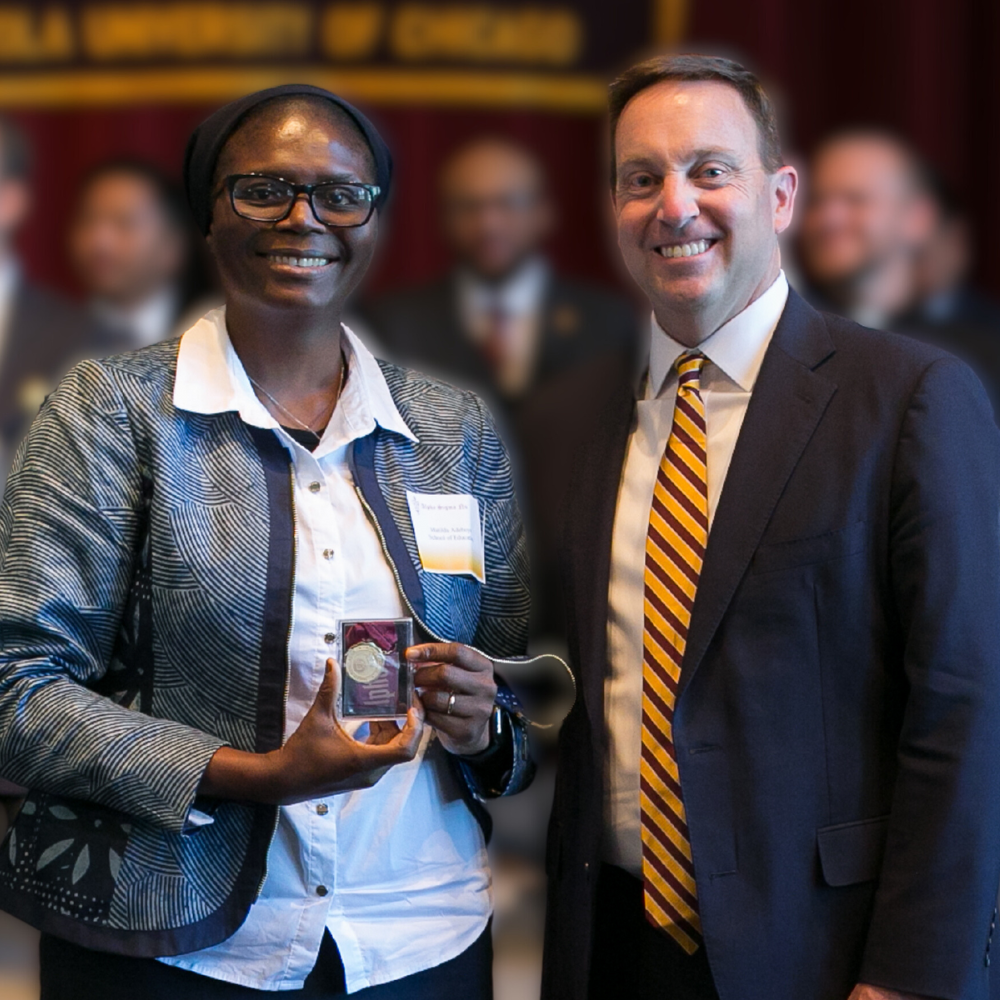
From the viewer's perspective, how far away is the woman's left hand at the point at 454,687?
1.64m

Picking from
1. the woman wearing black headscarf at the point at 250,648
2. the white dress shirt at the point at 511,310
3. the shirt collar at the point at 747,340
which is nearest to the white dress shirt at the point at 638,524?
the shirt collar at the point at 747,340

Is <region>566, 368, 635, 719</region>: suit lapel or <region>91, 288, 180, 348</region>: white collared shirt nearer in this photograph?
<region>566, 368, 635, 719</region>: suit lapel

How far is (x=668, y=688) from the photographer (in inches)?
68.7

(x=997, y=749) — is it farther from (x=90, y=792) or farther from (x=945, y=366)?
(x=90, y=792)

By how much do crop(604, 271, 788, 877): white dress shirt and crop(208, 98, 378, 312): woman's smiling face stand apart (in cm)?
45

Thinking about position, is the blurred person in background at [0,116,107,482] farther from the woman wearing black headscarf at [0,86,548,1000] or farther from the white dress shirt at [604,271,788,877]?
the white dress shirt at [604,271,788,877]

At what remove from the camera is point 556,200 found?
5.68 meters

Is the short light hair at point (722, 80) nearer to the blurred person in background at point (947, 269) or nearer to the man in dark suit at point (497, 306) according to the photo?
the man in dark suit at point (497, 306)

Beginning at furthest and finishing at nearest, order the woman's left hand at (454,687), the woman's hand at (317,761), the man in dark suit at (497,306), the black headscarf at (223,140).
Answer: the man in dark suit at (497,306) < the black headscarf at (223,140) < the woman's left hand at (454,687) < the woman's hand at (317,761)

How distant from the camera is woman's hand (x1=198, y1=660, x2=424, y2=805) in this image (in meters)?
1.54

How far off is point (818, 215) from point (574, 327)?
0.89 meters

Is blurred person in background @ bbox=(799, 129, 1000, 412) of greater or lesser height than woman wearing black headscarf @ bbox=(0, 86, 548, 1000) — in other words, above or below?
above

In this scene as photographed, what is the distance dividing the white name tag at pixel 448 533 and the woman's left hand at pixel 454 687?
0.47ft

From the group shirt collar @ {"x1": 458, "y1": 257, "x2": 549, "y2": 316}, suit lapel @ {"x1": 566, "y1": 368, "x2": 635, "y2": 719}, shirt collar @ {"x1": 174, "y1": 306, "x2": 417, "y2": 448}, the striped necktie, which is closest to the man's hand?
the striped necktie
